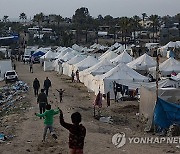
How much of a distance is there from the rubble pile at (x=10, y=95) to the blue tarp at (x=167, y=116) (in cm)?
990

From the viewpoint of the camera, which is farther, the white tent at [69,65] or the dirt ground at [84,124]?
the white tent at [69,65]

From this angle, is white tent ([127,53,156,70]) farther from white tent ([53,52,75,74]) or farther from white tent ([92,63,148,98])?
white tent ([53,52,75,74])

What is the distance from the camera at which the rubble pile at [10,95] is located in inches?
903

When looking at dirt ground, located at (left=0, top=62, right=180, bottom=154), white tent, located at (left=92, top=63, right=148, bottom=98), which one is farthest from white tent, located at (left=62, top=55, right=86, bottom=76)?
dirt ground, located at (left=0, top=62, right=180, bottom=154)

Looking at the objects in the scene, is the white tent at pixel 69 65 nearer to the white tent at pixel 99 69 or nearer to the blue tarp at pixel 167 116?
the white tent at pixel 99 69

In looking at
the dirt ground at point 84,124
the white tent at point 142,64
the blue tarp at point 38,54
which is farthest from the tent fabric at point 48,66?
the dirt ground at point 84,124

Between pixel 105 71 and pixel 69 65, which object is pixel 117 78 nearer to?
pixel 105 71

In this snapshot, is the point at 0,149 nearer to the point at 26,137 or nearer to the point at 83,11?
the point at 26,137

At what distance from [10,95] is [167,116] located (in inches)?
576

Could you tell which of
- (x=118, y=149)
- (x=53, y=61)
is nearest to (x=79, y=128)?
(x=118, y=149)

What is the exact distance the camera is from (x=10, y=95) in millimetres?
26547

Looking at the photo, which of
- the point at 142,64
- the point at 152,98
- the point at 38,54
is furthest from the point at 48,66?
the point at 152,98

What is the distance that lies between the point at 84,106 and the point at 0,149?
9398mm

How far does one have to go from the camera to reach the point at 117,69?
80.7ft
